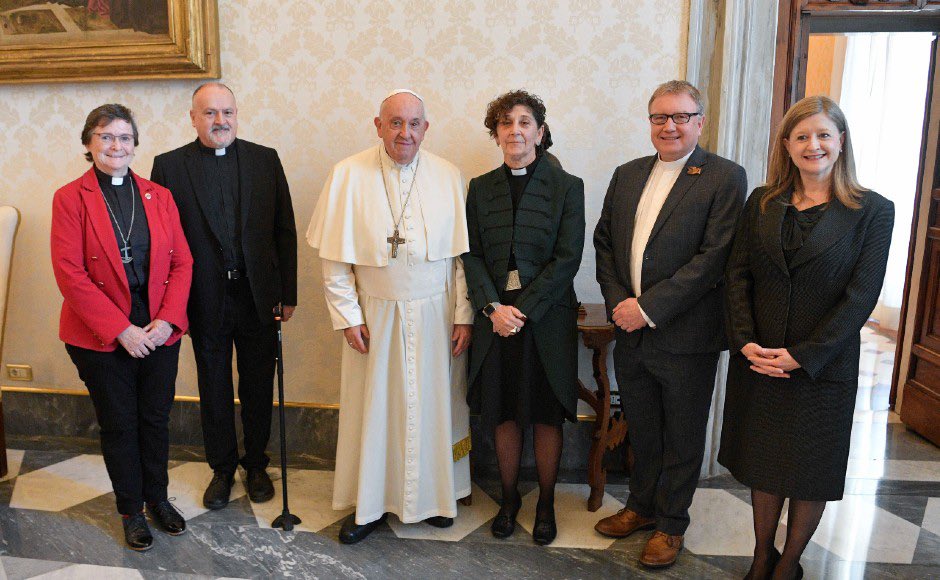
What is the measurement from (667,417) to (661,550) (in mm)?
500

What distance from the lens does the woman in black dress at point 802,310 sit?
7.28ft

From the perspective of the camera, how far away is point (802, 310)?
230 centimetres

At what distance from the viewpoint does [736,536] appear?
297cm

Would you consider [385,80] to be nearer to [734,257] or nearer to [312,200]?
[312,200]

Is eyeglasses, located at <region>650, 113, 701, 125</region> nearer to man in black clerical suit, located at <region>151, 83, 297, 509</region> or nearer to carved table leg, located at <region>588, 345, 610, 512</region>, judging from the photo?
carved table leg, located at <region>588, 345, 610, 512</region>

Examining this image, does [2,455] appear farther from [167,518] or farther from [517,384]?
[517,384]

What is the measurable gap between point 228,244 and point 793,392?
7.25ft

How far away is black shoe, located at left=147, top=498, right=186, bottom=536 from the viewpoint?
2982 mm

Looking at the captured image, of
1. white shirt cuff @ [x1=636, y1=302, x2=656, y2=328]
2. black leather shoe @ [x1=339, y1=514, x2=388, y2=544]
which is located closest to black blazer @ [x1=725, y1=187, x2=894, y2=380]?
white shirt cuff @ [x1=636, y1=302, x2=656, y2=328]

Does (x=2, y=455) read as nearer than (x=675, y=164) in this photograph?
No

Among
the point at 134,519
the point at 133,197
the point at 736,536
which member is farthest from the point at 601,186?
the point at 134,519

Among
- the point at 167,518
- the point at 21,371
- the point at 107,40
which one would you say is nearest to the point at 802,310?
the point at 167,518

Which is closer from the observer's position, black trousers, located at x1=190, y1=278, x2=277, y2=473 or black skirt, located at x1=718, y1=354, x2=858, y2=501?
black skirt, located at x1=718, y1=354, x2=858, y2=501

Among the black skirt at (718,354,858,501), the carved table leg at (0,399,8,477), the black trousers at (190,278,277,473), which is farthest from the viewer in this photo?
the carved table leg at (0,399,8,477)
